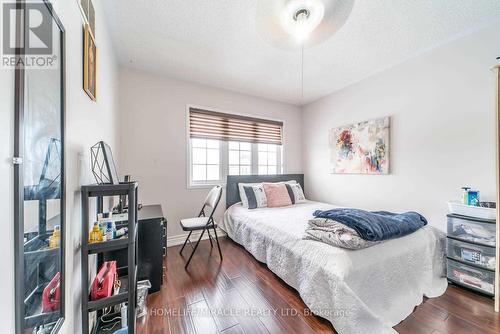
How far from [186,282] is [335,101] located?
339 cm

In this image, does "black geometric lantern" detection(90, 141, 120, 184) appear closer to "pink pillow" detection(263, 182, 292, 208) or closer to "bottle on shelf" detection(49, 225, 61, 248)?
"bottle on shelf" detection(49, 225, 61, 248)

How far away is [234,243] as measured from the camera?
2906mm

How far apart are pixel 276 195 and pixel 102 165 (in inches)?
89.6

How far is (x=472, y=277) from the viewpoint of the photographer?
173cm

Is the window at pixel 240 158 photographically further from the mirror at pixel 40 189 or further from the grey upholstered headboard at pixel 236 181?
the mirror at pixel 40 189

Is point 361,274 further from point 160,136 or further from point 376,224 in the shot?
point 160,136

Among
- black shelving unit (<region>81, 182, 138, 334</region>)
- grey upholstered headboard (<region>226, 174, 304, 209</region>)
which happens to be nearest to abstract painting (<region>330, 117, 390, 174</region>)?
grey upholstered headboard (<region>226, 174, 304, 209</region>)

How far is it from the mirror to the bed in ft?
4.80

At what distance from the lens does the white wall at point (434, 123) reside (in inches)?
72.6

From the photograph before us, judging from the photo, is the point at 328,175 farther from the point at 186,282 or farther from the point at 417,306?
the point at 186,282

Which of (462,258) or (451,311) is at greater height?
(462,258)

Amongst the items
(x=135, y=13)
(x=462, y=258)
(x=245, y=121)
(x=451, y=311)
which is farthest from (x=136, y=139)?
(x=462, y=258)

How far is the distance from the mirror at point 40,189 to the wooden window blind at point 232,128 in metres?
2.21

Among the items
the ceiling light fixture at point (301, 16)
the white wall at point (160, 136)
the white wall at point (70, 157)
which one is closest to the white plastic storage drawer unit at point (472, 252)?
the ceiling light fixture at point (301, 16)
